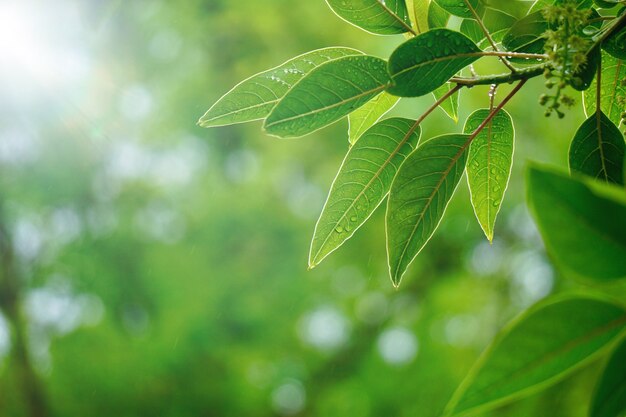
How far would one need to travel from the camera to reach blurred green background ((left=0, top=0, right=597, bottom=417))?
189 inches

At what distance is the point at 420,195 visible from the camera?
0.47 meters

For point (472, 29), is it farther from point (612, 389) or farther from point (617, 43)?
point (612, 389)

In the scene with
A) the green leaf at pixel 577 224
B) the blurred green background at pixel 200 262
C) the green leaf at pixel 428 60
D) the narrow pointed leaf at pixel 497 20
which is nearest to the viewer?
the green leaf at pixel 577 224

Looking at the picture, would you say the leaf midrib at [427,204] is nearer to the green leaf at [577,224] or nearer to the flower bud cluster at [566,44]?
the flower bud cluster at [566,44]

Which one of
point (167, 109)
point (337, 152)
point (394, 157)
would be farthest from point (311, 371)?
point (394, 157)

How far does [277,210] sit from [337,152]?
96cm

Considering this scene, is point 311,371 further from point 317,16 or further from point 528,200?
point 528,200

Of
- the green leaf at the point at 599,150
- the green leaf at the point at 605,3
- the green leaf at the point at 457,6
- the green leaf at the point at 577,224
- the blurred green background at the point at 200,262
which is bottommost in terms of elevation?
the green leaf at the point at 577,224

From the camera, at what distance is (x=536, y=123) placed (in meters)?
5.86

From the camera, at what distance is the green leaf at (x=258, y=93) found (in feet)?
1.48

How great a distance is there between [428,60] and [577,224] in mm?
232

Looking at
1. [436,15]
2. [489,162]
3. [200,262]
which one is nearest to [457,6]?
[436,15]

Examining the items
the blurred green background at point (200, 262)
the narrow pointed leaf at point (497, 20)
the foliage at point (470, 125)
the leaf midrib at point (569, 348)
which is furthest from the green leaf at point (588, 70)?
the blurred green background at point (200, 262)

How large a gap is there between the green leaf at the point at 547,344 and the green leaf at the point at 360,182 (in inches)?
10.0
